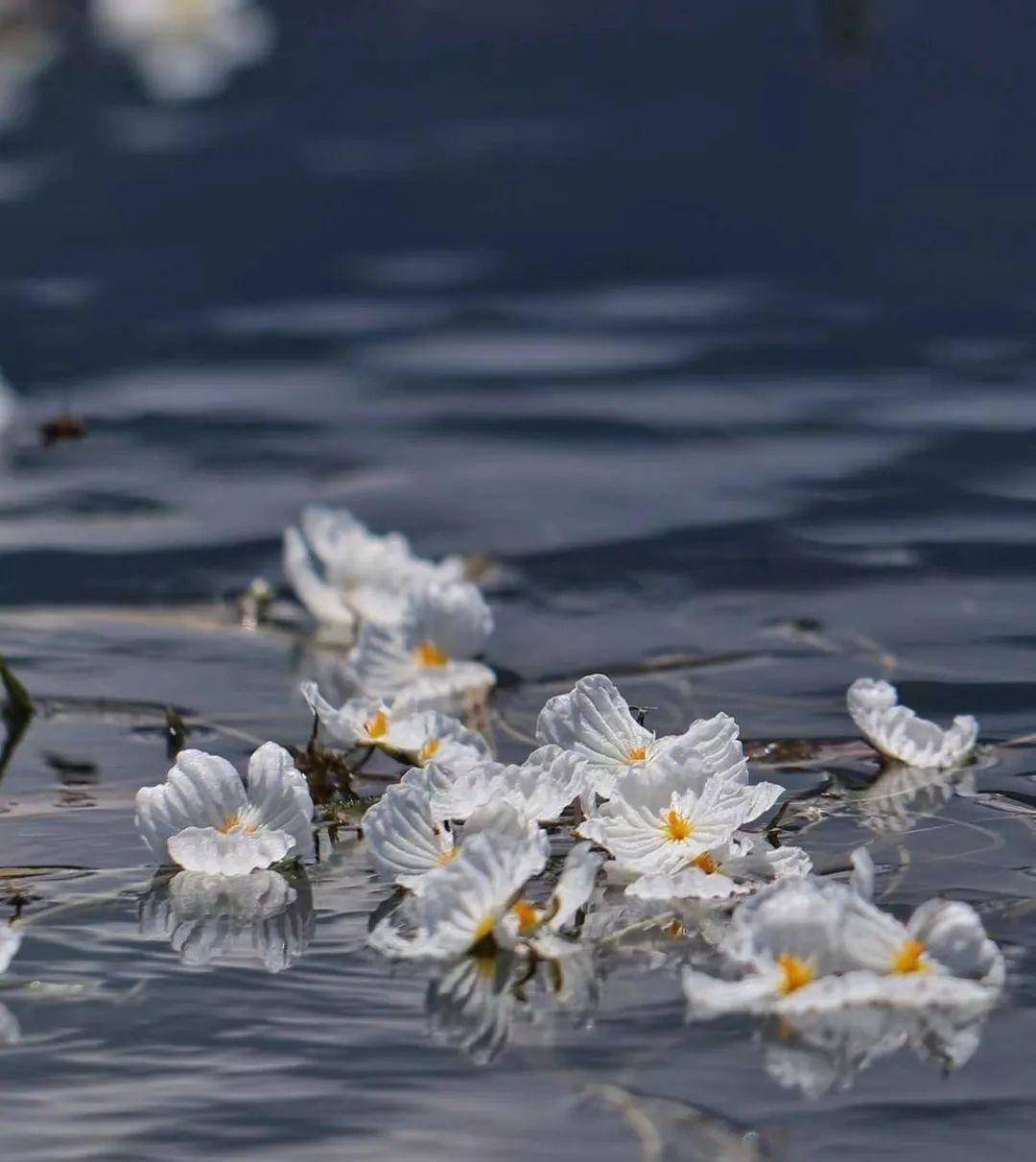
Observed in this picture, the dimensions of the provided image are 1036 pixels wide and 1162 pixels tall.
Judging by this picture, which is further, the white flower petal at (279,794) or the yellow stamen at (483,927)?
the white flower petal at (279,794)

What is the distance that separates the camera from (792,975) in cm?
164

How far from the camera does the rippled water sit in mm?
1592

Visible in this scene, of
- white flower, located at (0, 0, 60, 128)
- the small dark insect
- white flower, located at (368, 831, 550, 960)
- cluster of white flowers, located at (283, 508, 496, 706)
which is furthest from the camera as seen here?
white flower, located at (0, 0, 60, 128)

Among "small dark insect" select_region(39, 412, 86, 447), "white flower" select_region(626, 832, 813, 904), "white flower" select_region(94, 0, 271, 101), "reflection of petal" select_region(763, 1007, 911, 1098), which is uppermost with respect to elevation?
"white flower" select_region(94, 0, 271, 101)

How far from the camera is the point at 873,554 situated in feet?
10.0

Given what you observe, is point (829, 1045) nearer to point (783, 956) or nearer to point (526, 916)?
point (783, 956)

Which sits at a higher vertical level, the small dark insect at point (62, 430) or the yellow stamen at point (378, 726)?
the small dark insect at point (62, 430)

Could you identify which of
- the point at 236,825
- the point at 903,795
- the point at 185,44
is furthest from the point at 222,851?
the point at 185,44

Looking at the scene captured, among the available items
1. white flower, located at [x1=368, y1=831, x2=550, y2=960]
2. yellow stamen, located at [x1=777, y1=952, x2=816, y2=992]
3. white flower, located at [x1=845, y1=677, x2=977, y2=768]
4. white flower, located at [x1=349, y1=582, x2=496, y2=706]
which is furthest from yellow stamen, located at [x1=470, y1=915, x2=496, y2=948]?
white flower, located at [x1=349, y1=582, x2=496, y2=706]

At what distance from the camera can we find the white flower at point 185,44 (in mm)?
6297

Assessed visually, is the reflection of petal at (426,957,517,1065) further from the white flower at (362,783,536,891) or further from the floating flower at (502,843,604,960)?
the white flower at (362,783,536,891)

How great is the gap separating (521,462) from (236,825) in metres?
1.71

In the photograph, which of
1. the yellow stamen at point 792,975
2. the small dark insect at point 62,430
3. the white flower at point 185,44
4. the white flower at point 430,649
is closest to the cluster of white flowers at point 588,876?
the yellow stamen at point 792,975

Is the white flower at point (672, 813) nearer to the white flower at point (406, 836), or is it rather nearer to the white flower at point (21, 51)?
the white flower at point (406, 836)
